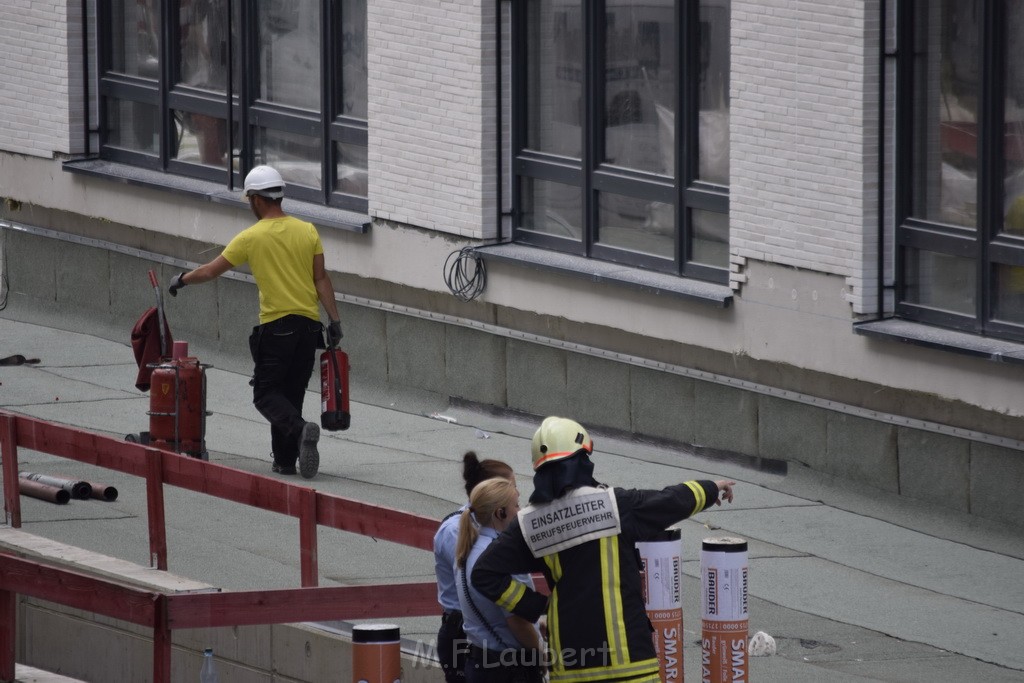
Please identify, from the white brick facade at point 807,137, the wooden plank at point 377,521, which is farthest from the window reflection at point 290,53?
the wooden plank at point 377,521

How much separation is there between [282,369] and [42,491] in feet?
6.78

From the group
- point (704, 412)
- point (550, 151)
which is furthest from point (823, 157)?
point (550, 151)

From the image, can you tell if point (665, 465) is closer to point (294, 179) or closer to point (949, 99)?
point (949, 99)

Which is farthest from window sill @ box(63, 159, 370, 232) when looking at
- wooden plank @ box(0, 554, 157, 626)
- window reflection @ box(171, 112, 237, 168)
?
wooden plank @ box(0, 554, 157, 626)

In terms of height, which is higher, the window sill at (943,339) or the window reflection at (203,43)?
the window reflection at (203,43)

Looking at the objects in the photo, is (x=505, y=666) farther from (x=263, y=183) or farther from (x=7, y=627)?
(x=263, y=183)

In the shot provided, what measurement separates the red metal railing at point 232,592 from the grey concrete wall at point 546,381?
4.54 metres

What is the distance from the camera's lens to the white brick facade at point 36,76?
1827 cm

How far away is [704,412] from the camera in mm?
12984

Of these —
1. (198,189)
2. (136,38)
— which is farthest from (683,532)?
(136,38)

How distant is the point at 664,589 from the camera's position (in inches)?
268

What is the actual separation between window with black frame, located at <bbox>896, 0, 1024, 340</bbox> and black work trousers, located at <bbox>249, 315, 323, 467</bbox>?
12.6 feet

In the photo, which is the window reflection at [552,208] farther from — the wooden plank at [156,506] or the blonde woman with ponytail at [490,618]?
the blonde woman with ponytail at [490,618]

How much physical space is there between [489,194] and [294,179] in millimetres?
2607
